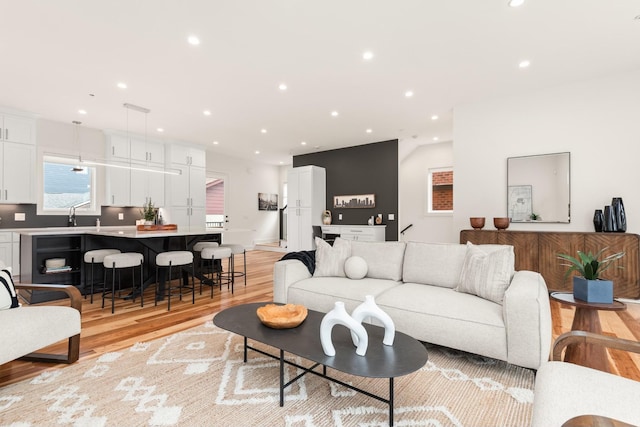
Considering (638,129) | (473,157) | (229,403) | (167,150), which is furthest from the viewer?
(167,150)

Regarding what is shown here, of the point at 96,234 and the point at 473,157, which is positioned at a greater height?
the point at 473,157

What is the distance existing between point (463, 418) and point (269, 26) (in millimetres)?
3324

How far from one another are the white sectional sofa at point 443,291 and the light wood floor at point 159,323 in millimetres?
834

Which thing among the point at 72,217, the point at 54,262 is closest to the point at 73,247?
the point at 54,262

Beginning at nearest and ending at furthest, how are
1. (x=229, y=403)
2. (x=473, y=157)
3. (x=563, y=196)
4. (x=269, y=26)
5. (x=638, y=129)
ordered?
(x=229, y=403)
(x=269, y=26)
(x=638, y=129)
(x=563, y=196)
(x=473, y=157)

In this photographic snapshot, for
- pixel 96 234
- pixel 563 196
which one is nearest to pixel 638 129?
pixel 563 196

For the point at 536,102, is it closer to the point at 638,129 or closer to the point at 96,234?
the point at 638,129

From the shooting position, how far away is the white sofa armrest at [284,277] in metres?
2.98

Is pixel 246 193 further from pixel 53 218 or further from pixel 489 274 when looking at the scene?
pixel 489 274

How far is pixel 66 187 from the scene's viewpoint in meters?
5.93

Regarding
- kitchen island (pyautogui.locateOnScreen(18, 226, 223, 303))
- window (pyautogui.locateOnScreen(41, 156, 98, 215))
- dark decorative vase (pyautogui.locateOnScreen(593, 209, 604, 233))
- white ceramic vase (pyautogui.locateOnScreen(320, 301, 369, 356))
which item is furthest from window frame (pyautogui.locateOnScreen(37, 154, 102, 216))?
dark decorative vase (pyautogui.locateOnScreen(593, 209, 604, 233))

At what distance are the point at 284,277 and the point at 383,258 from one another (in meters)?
0.99

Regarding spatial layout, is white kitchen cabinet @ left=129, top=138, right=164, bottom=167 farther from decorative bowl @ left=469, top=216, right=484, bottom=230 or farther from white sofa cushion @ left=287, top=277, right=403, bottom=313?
decorative bowl @ left=469, top=216, right=484, bottom=230

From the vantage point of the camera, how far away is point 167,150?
709cm
